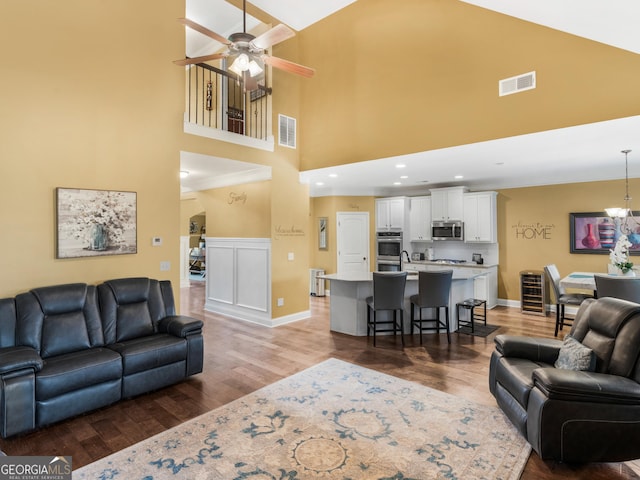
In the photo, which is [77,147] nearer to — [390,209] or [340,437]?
[340,437]

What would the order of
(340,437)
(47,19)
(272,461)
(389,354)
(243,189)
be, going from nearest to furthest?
(272,461), (340,437), (47,19), (389,354), (243,189)

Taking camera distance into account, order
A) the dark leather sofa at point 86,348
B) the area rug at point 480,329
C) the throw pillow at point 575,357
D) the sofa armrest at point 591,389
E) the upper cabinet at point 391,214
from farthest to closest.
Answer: the upper cabinet at point 391,214 < the area rug at point 480,329 < the dark leather sofa at point 86,348 < the throw pillow at point 575,357 < the sofa armrest at point 591,389

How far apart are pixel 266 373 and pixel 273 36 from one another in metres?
3.51

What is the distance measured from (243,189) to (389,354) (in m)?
3.92

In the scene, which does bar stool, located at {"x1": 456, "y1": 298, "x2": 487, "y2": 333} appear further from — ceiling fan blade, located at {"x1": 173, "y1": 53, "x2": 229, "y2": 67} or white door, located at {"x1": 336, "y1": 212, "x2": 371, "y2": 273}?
ceiling fan blade, located at {"x1": 173, "y1": 53, "x2": 229, "y2": 67}

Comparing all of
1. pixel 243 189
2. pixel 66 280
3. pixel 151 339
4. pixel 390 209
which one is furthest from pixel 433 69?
pixel 66 280

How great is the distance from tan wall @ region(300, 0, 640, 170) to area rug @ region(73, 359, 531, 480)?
3.27 metres

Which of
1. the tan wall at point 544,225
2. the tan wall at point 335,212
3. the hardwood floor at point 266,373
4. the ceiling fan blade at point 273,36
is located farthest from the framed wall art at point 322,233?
the ceiling fan blade at point 273,36

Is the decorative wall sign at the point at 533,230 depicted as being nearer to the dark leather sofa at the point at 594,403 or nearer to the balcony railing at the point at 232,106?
the dark leather sofa at the point at 594,403

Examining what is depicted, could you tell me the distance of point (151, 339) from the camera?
3.58 m

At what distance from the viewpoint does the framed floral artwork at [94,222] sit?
12.0ft

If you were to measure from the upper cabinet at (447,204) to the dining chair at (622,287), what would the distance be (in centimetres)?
337

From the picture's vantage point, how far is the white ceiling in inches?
127

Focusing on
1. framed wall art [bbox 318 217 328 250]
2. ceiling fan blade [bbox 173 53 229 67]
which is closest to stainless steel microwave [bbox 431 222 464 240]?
framed wall art [bbox 318 217 328 250]
